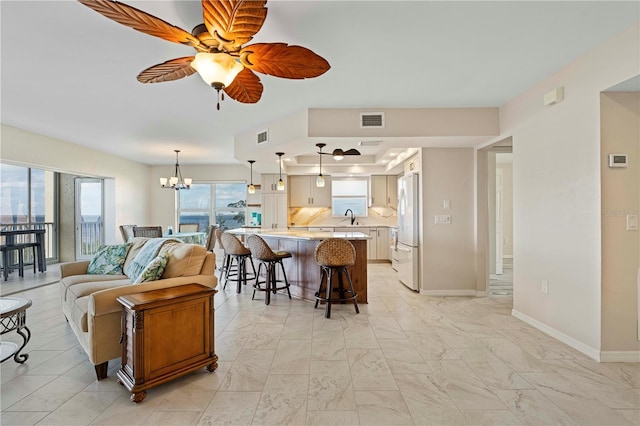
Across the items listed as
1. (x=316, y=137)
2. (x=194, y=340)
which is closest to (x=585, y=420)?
(x=194, y=340)

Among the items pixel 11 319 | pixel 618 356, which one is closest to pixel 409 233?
pixel 618 356

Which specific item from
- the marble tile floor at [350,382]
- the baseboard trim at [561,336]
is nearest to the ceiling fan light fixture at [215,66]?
the marble tile floor at [350,382]

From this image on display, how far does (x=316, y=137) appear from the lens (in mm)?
4027

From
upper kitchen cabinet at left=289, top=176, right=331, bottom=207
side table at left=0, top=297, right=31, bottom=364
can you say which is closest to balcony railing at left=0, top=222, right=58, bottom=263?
side table at left=0, top=297, right=31, bottom=364

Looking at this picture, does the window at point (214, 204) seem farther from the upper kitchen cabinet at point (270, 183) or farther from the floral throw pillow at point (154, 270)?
the floral throw pillow at point (154, 270)

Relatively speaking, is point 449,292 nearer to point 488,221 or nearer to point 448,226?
point 448,226

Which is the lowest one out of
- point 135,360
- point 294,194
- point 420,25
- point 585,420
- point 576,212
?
point 585,420

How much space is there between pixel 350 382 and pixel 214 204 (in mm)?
7098

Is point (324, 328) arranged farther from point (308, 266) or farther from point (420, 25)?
point (420, 25)

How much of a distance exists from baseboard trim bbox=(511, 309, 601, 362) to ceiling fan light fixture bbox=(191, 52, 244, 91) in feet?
12.0

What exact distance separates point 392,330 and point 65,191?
28.9ft

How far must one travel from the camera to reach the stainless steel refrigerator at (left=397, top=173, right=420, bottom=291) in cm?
477

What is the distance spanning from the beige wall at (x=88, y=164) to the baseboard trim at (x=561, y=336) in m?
7.39

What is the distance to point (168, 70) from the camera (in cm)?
216
